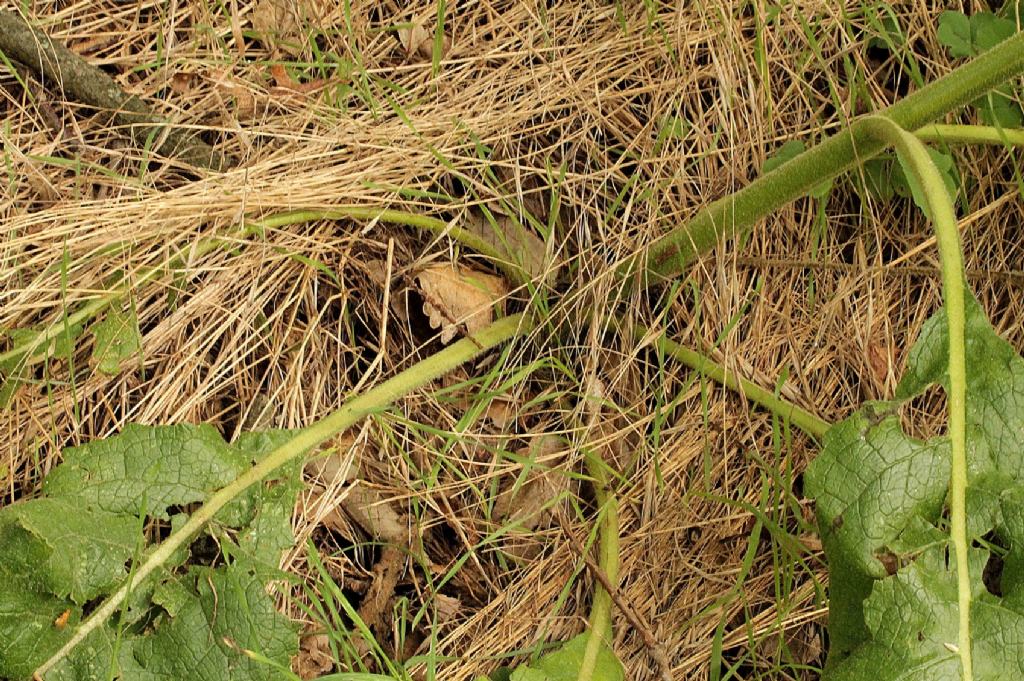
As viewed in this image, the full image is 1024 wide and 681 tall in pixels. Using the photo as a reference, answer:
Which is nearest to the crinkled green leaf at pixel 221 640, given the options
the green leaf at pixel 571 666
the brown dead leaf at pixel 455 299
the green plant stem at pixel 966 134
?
the green leaf at pixel 571 666

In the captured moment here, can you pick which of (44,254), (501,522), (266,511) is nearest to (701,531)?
(501,522)

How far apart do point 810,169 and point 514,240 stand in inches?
24.6

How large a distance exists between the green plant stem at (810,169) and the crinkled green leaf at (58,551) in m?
1.02

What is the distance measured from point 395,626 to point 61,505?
622mm

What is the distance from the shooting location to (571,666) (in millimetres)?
1770

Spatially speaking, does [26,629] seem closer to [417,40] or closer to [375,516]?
[375,516]

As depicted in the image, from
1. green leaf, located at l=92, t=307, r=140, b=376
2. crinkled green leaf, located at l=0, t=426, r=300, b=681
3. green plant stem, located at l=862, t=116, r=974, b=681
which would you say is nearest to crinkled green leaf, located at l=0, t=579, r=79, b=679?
crinkled green leaf, located at l=0, t=426, r=300, b=681

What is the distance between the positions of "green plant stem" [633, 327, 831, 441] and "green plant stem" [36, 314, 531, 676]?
282 millimetres

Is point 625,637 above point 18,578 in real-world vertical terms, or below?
below

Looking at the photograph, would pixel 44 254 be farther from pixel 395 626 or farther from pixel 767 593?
pixel 767 593

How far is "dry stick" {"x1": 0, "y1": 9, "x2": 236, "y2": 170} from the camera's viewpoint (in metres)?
2.02

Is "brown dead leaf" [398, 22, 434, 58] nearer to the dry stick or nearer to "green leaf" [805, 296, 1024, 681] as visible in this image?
the dry stick

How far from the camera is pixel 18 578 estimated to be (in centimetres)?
153

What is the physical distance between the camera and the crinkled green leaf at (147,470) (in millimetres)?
1635
